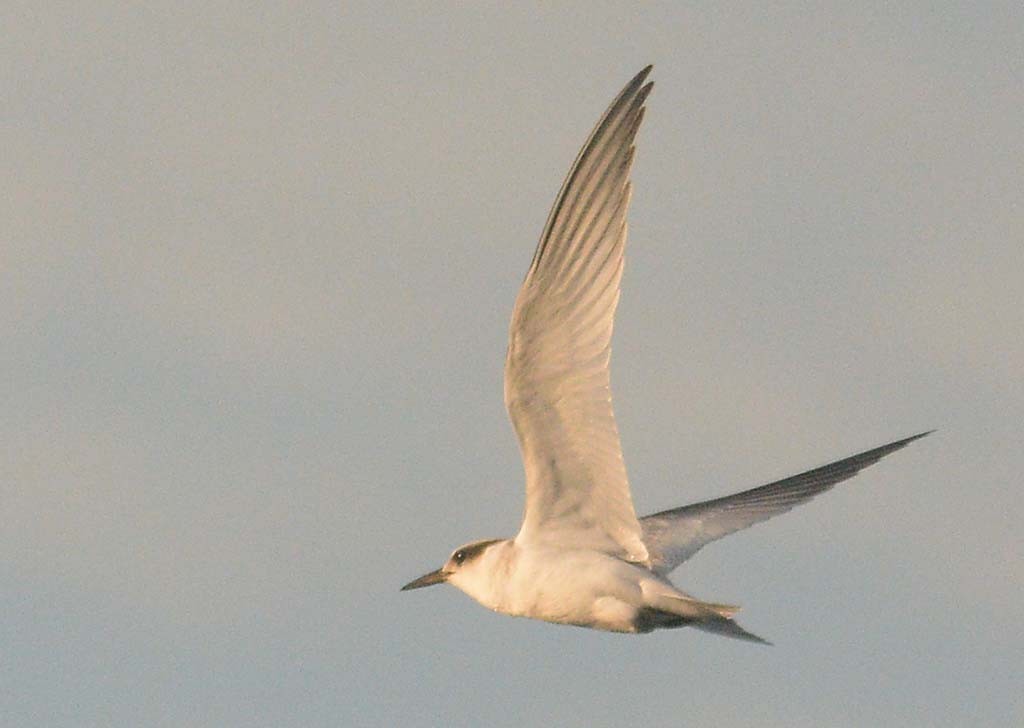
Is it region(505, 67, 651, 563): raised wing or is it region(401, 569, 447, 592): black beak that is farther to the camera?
region(401, 569, 447, 592): black beak

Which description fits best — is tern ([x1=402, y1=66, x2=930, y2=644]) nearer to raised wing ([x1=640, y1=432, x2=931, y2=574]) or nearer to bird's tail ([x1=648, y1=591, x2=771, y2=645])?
bird's tail ([x1=648, y1=591, x2=771, y2=645])

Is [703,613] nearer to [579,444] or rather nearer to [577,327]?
[579,444]

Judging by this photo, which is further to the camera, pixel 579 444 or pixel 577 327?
pixel 579 444

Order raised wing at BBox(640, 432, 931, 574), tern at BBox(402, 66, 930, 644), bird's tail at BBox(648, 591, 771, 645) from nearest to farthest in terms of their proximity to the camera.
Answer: bird's tail at BBox(648, 591, 771, 645), tern at BBox(402, 66, 930, 644), raised wing at BBox(640, 432, 931, 574)

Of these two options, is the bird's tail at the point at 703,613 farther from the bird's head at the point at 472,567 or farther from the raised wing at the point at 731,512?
the bird's head at the point at 472,567

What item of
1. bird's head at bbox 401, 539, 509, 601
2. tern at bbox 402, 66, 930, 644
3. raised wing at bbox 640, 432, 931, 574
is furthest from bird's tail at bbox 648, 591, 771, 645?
bird's head at bbox 401, 539, 509, 601

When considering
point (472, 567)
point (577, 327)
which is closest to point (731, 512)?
point (472, 567)

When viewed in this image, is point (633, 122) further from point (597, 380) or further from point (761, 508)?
point (761, 508)

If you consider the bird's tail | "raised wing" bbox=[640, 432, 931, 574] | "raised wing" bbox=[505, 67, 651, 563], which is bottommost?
the bird's tail
